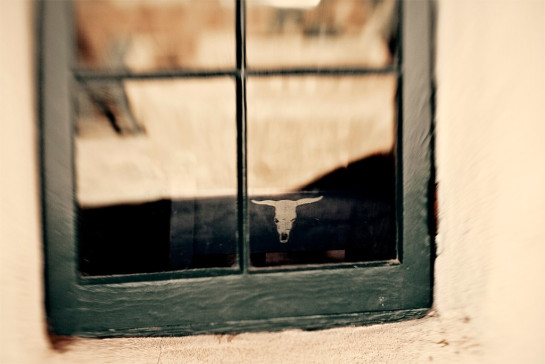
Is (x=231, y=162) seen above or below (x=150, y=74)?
below

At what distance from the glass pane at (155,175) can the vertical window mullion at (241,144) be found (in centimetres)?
2

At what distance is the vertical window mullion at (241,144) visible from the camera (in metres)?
0.89

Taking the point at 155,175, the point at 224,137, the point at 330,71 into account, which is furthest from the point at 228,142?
the point at 330,71

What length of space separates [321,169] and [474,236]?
420mm

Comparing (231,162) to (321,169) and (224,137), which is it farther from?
(321,169)

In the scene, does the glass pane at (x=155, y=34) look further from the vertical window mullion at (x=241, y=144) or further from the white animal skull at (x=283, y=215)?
the white animal skull at (x=283, y=215)

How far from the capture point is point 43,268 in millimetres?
844

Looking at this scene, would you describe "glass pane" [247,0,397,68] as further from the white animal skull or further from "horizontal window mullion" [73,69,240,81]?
the white animal skull

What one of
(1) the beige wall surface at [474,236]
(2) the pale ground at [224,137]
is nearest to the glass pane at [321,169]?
(2) the pale ground at [224,137]

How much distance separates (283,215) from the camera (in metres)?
0.96

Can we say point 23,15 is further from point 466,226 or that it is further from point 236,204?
point 466,226

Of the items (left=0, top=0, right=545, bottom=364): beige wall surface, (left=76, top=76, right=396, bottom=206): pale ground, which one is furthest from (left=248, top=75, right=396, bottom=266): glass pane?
(left=0, top=0, right=545, bottom=364): beige wall surface

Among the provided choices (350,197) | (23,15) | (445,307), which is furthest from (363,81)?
(23,15)

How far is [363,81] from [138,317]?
799 millimetres
